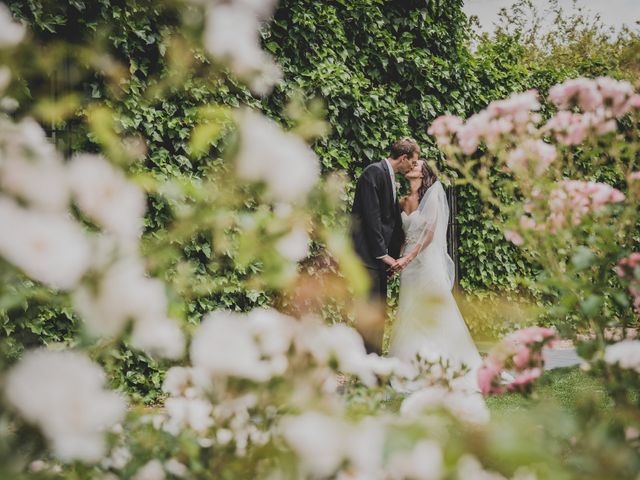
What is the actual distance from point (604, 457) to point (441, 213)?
183 inches

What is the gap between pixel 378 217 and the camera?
523cm

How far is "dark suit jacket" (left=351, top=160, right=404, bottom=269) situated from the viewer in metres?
5.23

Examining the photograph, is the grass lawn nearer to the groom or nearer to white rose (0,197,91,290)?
the groom

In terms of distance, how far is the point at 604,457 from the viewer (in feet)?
3.42

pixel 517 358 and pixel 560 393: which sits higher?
pixel 560 393

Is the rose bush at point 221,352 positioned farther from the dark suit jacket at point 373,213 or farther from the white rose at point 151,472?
the dark suit jacket at point 373,213

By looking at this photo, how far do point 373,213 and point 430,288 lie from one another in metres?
0.90

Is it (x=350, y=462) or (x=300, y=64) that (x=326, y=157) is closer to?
(x=300, y=64)

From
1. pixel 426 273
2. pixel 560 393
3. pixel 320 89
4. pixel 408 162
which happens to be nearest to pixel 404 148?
pixel 408 162

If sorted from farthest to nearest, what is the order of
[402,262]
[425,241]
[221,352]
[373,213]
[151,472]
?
[425,241]
[402,262]
[373,213]
[151,472]
[221,352]

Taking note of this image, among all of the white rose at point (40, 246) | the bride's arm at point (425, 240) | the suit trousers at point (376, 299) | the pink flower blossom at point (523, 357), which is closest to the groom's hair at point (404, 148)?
the bride's arm at point (425, 240)

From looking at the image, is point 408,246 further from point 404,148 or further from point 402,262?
point 404,148

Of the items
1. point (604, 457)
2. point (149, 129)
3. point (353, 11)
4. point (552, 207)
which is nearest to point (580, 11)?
point (353, 11)

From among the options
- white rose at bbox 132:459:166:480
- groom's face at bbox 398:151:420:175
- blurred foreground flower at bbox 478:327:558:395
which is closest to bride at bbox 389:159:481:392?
groom's face at bbox 398:151:420:175
